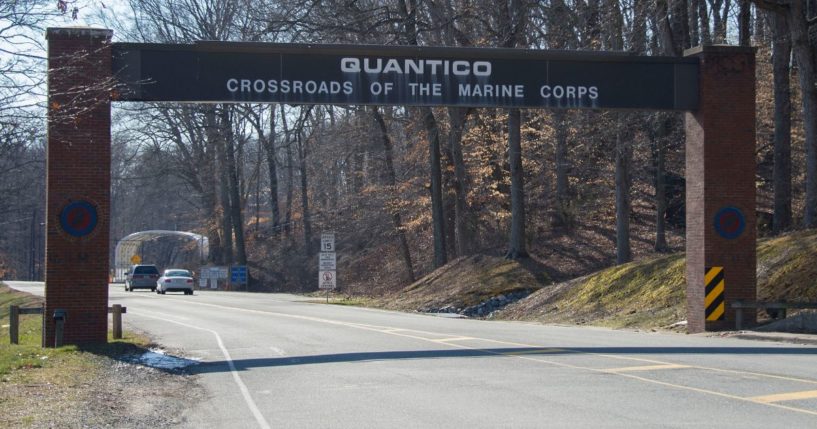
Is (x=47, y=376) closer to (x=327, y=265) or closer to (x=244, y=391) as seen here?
(x=244, y=391)

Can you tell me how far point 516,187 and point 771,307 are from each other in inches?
673

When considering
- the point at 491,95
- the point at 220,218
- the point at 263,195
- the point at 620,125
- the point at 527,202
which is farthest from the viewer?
the point at 263,195

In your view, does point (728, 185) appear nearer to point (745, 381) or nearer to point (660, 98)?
point (660, 98)

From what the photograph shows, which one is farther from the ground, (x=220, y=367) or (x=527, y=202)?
(x=527, y=202)

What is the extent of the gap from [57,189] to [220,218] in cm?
5532

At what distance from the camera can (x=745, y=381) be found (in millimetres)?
12648

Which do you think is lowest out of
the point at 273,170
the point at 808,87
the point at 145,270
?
the point at 145,270

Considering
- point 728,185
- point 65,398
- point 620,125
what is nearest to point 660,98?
point 728,185

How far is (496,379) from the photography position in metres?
13.4

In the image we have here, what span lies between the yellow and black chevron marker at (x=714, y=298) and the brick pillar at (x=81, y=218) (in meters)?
13.6

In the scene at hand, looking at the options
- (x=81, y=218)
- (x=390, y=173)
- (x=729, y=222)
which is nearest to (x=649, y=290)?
(x=729, y=222)

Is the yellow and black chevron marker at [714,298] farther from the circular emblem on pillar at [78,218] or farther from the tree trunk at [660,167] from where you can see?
the circular emblem on pillar at [78,218]

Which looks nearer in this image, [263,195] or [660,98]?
[660,98]

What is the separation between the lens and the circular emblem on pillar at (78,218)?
62.3 ft
